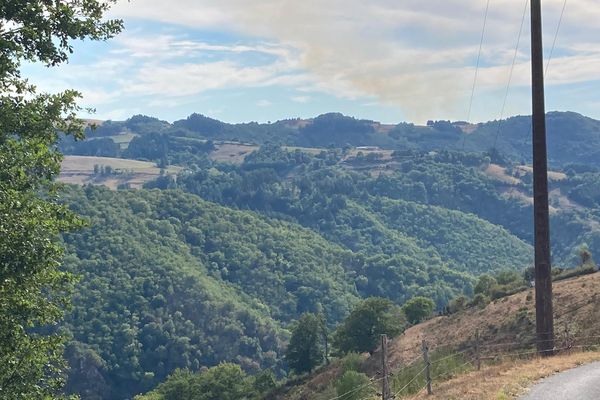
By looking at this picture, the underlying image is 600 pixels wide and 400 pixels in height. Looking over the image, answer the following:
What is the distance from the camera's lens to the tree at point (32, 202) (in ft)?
41.6

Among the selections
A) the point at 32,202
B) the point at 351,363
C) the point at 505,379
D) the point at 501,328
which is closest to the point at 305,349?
the point at 351,363

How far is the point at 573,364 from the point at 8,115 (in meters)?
18.9

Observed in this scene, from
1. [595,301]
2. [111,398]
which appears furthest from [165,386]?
[111,398]

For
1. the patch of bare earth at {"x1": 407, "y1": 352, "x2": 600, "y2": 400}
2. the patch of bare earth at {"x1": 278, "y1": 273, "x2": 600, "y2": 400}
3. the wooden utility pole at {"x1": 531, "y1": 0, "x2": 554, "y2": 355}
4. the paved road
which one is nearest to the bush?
the patch of bare earth at {"x1": 278, "y1": 273, "x2": 600, "y2": 400}

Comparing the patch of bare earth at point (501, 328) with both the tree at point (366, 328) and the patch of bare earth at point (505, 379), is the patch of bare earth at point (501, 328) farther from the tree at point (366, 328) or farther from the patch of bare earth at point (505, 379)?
the tree at point (366, 328)

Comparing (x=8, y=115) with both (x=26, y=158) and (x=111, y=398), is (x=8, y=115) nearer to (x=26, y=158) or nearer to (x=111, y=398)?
(x=26, y=158)

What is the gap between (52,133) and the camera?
1512cm

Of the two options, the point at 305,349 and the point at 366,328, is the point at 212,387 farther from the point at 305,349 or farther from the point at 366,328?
the point at 366,328

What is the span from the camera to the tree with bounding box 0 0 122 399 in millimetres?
12680

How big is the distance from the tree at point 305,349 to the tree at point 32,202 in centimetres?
8240

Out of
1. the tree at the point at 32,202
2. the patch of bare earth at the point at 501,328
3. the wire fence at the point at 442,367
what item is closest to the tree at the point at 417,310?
the patch of bare earth at the point at 501,328

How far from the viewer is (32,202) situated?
13.3 metres

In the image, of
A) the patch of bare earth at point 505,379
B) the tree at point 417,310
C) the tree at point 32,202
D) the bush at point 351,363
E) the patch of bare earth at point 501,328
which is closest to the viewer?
the tree at point 32,202

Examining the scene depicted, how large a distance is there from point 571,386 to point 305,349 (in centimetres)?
7923
